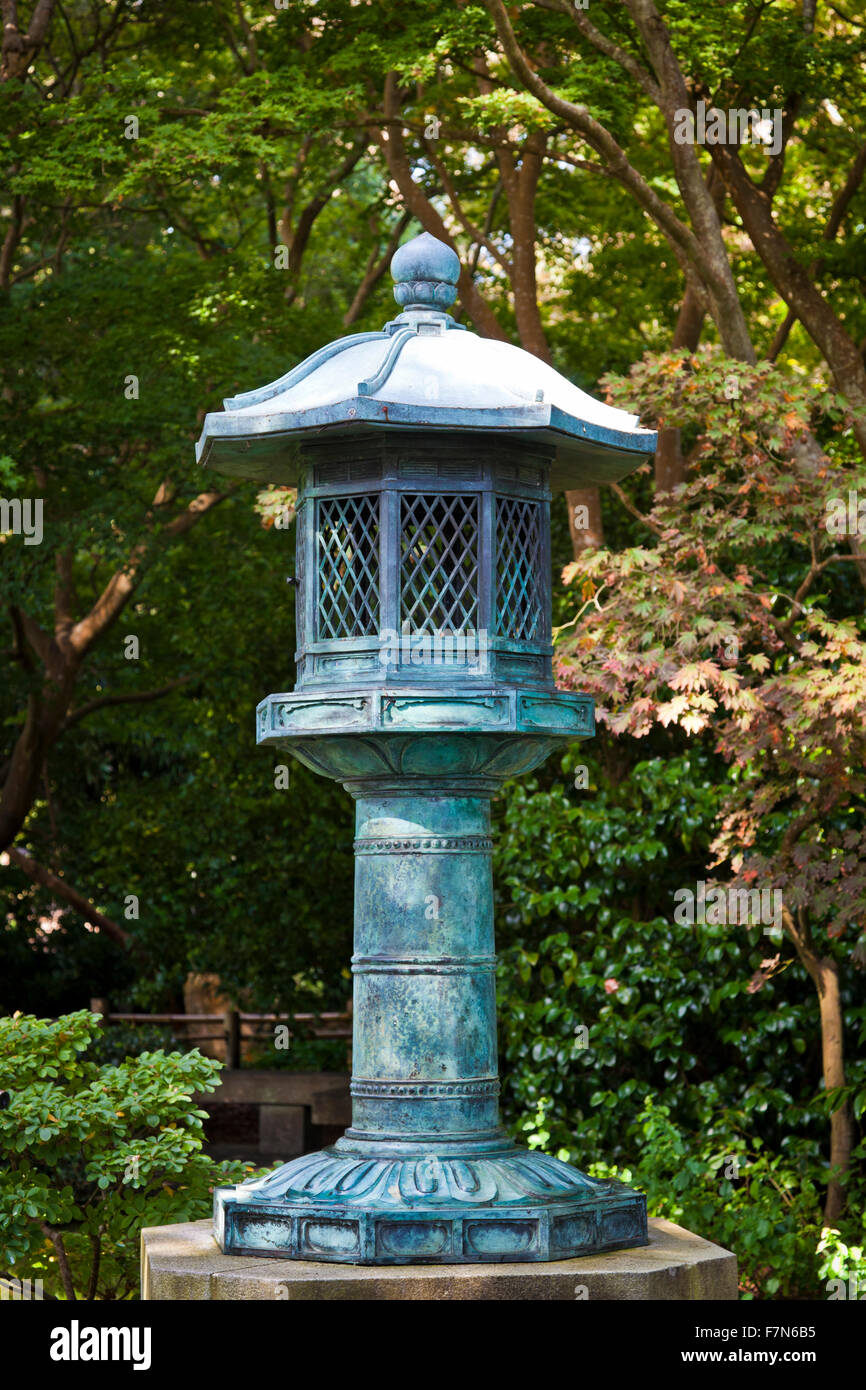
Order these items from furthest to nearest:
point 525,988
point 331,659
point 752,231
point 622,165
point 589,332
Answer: point 589,332 < point 752,231 < point 525,988 < point 622,165 < point 331,659

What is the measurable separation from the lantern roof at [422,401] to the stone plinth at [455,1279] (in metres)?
2.58

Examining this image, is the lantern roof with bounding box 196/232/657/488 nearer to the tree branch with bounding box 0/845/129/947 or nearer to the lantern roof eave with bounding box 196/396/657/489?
the lantern roof eave with bounding box 196/396/657/489

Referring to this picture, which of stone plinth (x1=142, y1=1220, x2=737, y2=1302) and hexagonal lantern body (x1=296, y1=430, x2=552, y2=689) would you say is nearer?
stone plinth (x1=142, y1=1220, x2=737, y2=1302)

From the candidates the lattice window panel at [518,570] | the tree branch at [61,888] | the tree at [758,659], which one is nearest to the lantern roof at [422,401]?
the lattice window panel at [518,570]

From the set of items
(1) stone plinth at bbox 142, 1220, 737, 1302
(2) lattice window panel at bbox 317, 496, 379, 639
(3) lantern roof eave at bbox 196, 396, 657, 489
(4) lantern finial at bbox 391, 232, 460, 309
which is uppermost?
(4) lantern finial at bbox 391, 232, 460, 309

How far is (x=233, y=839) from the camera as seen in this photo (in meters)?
14.1

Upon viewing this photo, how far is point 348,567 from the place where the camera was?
5.40 m

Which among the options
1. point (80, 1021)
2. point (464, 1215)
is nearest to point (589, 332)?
point (80, 1021)

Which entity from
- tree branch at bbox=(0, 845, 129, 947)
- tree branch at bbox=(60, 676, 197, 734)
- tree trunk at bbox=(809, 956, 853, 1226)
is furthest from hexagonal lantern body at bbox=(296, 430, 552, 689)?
tree branch at bbox=(0, 845, 129, 947)

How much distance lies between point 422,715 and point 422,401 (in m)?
1.01

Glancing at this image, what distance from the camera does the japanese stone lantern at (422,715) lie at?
16.6 ft

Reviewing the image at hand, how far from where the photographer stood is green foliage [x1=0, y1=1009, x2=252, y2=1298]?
645 centimetres

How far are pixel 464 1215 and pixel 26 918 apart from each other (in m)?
14.5

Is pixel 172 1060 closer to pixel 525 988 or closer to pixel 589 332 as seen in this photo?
pixel 525 988
